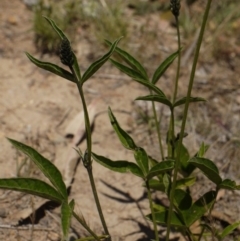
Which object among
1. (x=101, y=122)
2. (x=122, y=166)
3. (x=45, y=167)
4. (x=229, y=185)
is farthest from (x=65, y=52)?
(x=101, y=122)

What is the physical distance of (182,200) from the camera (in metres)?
1.80

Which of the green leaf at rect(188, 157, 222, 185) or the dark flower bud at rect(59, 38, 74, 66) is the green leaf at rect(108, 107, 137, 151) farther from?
the dark flower bud at rect(59, 38, 74, 66)

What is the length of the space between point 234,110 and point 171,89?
1.28 feet

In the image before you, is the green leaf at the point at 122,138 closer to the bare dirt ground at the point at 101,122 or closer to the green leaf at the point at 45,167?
the green leaf at the point at 45,167

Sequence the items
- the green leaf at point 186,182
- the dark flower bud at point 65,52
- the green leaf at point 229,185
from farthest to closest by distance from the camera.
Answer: the green leaf at point 186,182, the green leaf at point 229,185, the dark flower bud at point 65,52

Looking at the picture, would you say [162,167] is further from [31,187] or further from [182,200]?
[31,187]

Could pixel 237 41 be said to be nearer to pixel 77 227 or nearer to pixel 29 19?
pixel 29 19

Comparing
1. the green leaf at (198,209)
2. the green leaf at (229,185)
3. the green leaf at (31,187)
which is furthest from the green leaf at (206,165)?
the green leaf at (31,187)

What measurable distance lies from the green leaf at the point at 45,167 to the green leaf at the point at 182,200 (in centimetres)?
46

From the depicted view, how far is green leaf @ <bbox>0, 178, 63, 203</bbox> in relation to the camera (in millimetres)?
1432

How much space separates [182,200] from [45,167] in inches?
20.9

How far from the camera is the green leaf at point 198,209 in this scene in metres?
1.74

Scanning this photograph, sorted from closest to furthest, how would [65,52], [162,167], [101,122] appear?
[65,52], [162,167], [101,122]

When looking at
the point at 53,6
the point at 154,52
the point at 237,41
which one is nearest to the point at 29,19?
the point at 53,6
